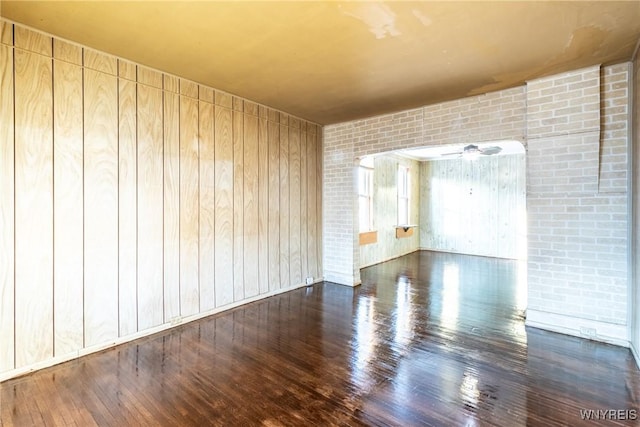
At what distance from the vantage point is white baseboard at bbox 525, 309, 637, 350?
3.16m

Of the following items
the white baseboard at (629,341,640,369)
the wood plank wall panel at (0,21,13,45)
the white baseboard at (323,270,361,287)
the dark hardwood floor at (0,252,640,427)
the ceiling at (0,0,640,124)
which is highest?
the ceiling at (0,0,640,124)

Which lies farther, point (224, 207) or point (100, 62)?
point (224, 207)

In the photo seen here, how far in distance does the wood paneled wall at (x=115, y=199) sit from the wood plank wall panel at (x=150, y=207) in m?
0.01

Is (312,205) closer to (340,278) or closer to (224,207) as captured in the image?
(340,278)

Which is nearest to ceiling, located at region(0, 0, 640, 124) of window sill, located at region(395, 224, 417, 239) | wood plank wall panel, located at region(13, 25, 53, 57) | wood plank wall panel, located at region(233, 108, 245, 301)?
wood plank wall panel, located at region(13, 25, 53, 57)

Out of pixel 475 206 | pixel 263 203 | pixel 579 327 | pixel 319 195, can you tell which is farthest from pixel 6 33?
pixel 475 206

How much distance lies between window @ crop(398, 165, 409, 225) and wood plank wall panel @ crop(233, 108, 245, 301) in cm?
543

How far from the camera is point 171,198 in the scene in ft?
11.6

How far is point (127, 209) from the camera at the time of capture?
3182mm

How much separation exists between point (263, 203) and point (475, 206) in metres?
6.58

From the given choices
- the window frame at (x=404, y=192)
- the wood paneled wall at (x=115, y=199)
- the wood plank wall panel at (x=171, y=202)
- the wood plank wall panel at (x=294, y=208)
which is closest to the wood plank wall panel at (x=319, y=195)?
the wood plank wall panel at (x=294, y=208)

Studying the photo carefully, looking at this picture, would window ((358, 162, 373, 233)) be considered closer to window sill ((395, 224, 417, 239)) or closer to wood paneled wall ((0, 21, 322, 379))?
window sill ((395, 224, 417, 239))

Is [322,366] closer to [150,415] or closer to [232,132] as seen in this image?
[150,415]

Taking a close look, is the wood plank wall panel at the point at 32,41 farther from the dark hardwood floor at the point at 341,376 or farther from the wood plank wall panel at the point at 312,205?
the wood plank wall panel at the point at 312,205
